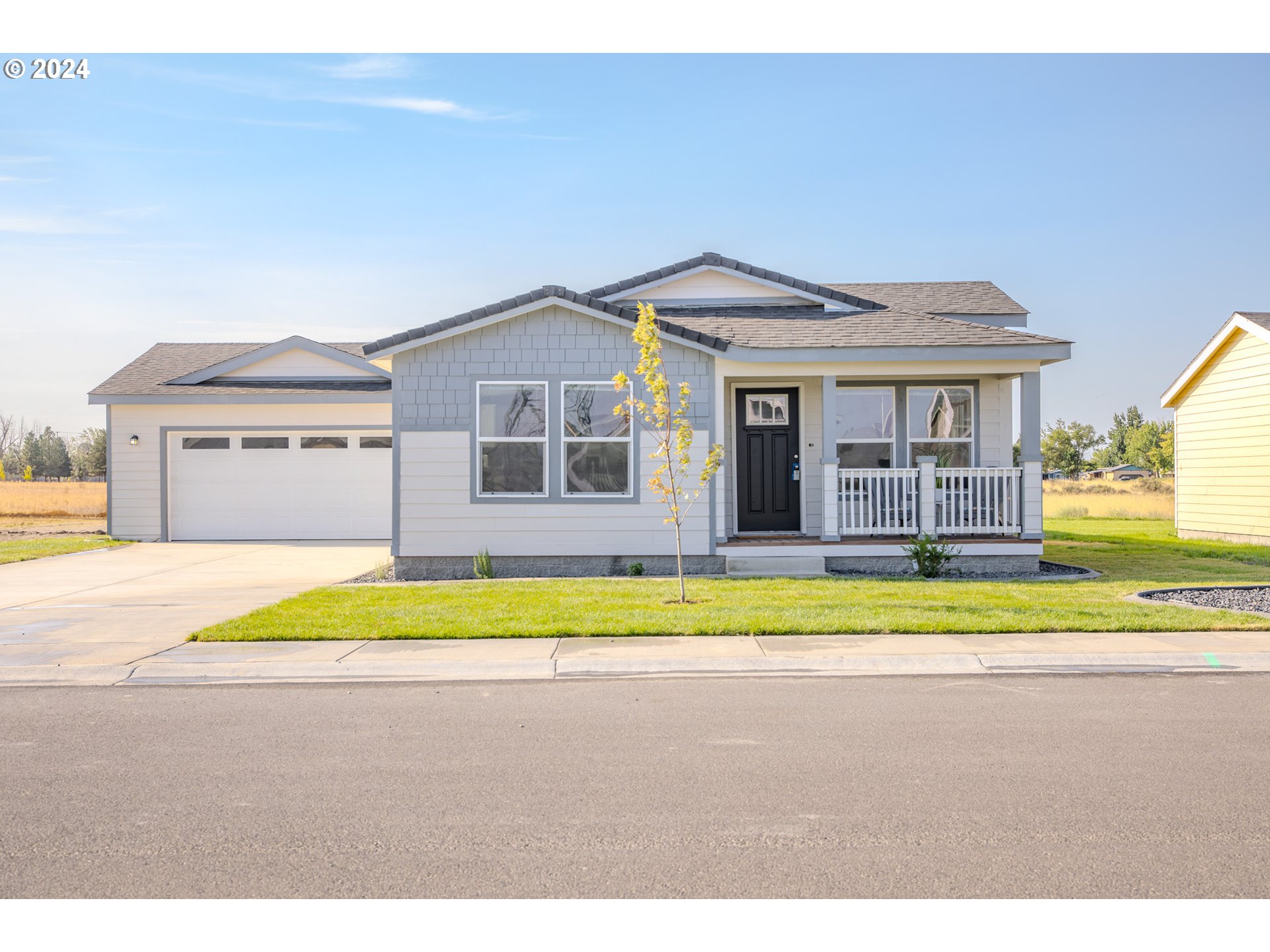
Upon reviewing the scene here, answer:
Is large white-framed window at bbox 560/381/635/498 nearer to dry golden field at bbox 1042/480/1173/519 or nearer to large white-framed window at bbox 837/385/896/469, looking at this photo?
large white-framed window at bbox 837/385/896/469

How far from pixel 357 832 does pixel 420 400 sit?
10018 mm

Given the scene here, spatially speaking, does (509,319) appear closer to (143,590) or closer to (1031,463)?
(143,590)

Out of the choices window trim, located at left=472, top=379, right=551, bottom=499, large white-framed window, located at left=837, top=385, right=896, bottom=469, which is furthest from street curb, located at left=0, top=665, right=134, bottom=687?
large white-framed window, located at left=837, top=385, right=896, bottom=469

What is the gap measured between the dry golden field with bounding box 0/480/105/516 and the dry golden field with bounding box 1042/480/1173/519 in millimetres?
30443

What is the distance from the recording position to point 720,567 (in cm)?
1396

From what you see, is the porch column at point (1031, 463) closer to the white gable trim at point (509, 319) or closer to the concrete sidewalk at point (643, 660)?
the white gable trim at point (509, 319)

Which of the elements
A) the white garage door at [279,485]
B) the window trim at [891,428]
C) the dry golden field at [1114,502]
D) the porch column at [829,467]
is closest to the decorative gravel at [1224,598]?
the porch column at [829,467]

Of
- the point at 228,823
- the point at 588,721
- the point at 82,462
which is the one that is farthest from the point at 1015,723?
the point at 82,462

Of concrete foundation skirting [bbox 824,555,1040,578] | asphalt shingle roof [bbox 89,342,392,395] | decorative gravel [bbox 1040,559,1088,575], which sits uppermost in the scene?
asphalt shingle roof [bbox 89,342,392,395]

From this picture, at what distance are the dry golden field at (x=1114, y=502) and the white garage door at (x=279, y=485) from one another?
20.8 m

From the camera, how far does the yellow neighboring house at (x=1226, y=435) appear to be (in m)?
19.4

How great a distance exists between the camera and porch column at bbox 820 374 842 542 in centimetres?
1405

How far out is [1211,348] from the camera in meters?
20.8

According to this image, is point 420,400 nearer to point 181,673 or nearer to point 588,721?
point 181,673
